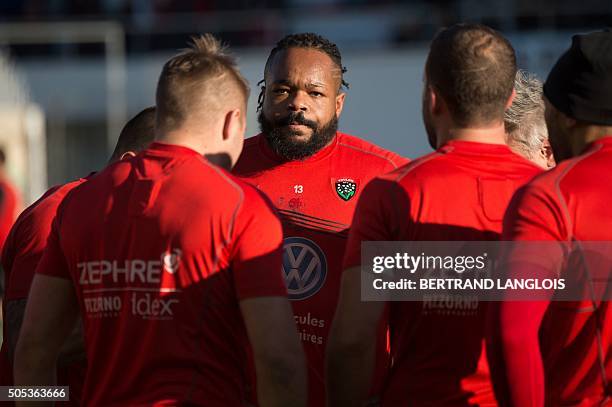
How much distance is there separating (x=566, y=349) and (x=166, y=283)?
1151mm

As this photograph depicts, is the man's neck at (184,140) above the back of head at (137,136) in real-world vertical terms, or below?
above

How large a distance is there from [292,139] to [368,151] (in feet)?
1.13

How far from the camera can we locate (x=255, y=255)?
3.21 m

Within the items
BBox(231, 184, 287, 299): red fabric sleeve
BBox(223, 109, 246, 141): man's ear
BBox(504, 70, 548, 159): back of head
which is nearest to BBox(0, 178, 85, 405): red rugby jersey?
BBox(223, 109, 246, 141): man's ear

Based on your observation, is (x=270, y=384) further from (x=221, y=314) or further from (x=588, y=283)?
(x=588, y=283)

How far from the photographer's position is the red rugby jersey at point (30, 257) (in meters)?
4.06

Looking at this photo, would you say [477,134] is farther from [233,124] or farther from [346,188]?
[346,188]

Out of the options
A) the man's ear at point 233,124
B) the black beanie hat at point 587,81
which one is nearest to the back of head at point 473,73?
the black beanie hat at point 587,81

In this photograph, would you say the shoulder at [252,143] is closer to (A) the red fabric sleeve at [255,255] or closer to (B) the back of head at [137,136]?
(B) the back of head at [137,136]

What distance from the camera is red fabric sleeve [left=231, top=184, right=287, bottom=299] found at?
320 cm

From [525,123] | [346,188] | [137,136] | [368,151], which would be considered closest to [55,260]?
[137,136]

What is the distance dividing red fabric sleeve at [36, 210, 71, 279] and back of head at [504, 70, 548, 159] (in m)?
1.99

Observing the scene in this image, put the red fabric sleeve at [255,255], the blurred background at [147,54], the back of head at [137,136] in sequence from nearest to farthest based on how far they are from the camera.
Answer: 1. the red fabric sleeve at [255,255]
2. the back of head at [137,136]
3. the blurred background at [147,54]

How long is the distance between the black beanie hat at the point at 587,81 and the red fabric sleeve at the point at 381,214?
55cm
